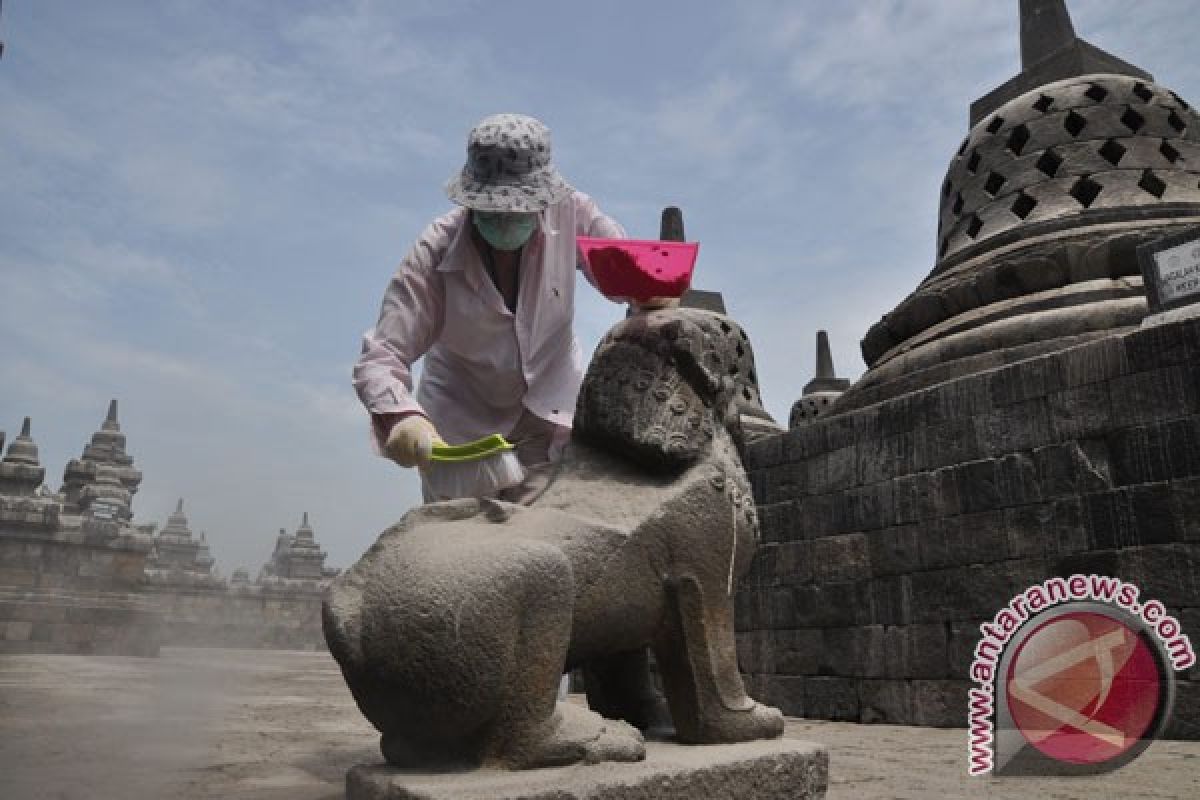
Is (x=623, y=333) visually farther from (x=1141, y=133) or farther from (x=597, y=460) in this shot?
(x=1141, y=133)

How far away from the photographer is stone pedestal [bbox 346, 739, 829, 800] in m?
1.56

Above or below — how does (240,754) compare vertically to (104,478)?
below

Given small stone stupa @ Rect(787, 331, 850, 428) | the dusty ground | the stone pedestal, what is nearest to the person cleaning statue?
the stone pedestal

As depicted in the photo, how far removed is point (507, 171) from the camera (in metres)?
2.32

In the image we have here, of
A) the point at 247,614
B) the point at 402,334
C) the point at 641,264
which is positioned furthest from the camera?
the point at 247,614

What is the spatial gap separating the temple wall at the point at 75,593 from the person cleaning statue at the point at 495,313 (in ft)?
40.2

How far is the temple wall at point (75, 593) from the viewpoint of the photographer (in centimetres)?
1191

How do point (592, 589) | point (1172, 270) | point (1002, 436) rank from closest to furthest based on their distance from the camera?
1. point (592, 589)
2. point (1172, 270)
3. point (1002, 436)

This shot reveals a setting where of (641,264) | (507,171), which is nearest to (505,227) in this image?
(507,171)

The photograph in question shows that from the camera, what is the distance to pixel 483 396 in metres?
2.50

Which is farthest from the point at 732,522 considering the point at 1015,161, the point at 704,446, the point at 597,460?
the point at 1015,161

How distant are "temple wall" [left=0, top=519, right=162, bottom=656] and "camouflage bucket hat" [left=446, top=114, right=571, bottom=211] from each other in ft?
41.4

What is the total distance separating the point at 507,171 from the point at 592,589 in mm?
1233

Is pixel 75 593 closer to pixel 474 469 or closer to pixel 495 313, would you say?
pixel 495 313
